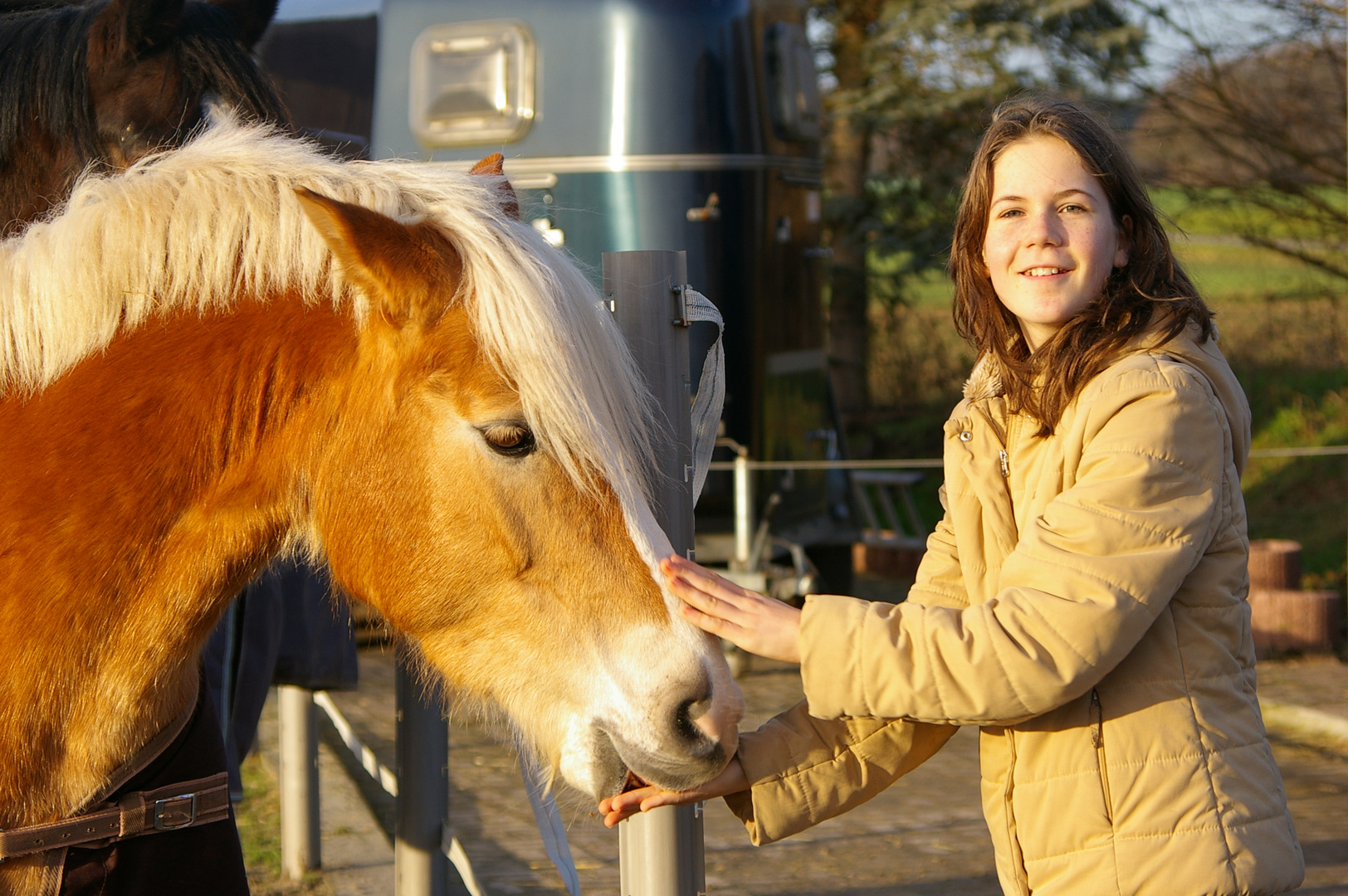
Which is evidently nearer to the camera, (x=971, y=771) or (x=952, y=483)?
(x=952, y=483)

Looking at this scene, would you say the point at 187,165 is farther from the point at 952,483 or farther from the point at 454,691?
the point at 952,483

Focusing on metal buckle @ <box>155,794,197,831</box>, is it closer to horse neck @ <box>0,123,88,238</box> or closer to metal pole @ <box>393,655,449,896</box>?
metal pole @ <box>393,655,449,896</box>

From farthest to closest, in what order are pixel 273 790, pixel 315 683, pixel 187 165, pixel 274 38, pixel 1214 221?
pixel 1214 221
pixel 274 38
pixel 273 790
pixel 315 683
pixel 187 165

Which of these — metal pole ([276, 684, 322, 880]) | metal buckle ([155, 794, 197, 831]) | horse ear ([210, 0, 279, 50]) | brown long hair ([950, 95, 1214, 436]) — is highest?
horse ear ([210, 0, 279, 50])

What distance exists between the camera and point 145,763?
1.72 meters

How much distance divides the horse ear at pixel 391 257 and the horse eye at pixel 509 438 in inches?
7.0

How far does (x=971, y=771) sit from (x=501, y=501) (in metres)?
3.90


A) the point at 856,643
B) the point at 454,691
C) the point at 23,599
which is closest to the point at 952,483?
the point at 856,643

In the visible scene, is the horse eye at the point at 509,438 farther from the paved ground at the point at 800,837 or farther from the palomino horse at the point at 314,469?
the paved ground at the point at 800,837

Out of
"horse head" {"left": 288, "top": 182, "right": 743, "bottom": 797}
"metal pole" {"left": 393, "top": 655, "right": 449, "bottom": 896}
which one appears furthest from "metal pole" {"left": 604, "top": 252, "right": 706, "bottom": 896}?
"metal pole" {"left": 393, "top": 655, "right": 449, "bottom": 896}

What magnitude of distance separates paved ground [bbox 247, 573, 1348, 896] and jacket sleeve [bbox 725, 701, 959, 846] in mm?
2007

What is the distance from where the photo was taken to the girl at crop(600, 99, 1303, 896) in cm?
153

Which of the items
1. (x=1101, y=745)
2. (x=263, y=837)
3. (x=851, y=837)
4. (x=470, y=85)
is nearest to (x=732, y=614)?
(x=1101, y=745)

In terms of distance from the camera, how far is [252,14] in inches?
125
